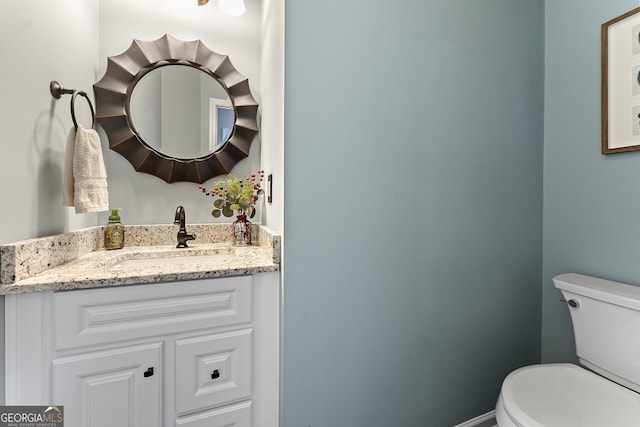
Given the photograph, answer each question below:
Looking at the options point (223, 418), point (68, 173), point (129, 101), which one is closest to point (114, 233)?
point (68, 173)

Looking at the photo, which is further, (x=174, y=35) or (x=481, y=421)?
(x=174, y=35)

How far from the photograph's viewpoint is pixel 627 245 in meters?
1.18

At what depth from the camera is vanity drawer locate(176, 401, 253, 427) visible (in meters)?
0.99

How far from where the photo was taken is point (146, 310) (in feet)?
3.07

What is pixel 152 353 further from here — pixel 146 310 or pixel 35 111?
pixel 35 111

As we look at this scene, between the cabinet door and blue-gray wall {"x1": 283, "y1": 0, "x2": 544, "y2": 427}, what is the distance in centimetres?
45

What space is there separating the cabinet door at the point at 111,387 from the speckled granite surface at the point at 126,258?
0.24m

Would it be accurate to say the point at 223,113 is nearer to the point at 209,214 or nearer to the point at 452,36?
the point at 209,214

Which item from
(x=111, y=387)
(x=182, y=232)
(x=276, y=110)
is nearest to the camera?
(x=111, y=387)

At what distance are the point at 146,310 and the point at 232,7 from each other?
5.08 feet

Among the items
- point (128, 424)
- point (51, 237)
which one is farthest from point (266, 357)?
point (51, 237)

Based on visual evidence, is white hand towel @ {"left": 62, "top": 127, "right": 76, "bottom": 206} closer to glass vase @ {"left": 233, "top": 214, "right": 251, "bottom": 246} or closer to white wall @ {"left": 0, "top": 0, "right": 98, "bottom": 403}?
white wall @ {"left": 0, "top": 0, "right": 98, "bottom": 403}

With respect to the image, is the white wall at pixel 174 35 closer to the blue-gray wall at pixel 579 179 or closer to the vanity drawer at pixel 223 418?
the vanity drawer at pixel 223 418

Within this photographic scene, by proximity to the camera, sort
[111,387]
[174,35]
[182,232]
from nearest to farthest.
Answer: [111,387]
[182,232]
[174,35]
